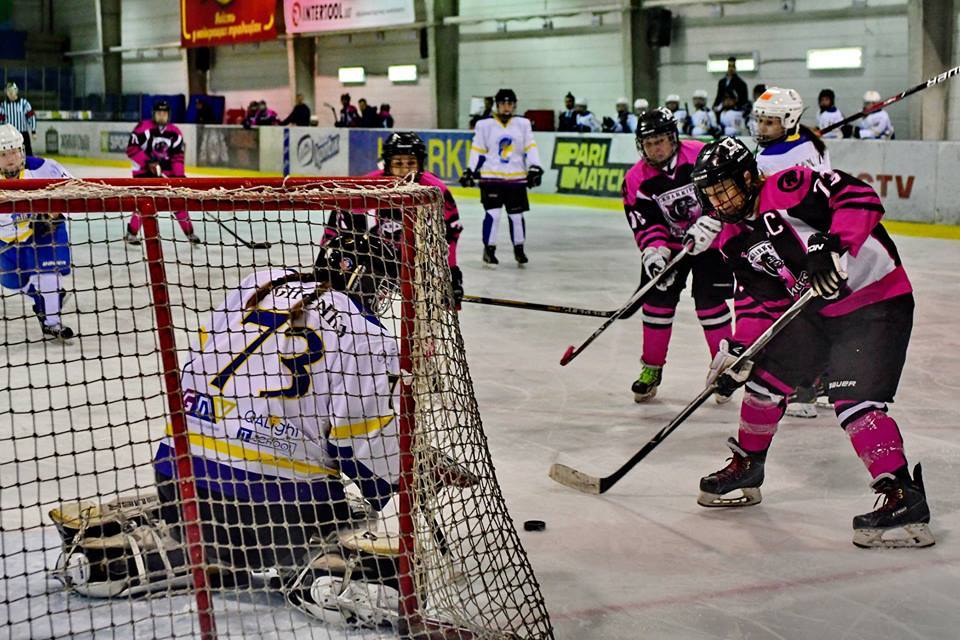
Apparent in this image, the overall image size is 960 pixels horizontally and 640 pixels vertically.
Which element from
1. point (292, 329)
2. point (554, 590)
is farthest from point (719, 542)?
point (292, 329)

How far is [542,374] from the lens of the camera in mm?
5375

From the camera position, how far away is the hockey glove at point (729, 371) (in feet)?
11.1

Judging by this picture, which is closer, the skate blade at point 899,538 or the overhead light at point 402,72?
the skate blade at point 899,538

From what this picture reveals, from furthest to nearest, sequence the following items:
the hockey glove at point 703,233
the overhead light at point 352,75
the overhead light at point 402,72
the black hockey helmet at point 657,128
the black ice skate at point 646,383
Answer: the overhead light at point 352,75
the overhead light at point 402,72
the black ice skate at point 646,383
the black hockey helmet at point 657,128
the hockey glove at point 703,233

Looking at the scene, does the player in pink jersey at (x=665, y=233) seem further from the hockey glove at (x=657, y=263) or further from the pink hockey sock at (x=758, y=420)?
the pink hockey sock at (x=758, y=420)

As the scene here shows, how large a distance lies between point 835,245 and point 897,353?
0.37 meters

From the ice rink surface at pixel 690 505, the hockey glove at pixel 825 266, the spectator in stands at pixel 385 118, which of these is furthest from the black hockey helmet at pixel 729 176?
the spectator in stands at pixel 385 118

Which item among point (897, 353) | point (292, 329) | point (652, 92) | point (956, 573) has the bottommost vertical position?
point (956, 573)

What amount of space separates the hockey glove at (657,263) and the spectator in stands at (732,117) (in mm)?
8966

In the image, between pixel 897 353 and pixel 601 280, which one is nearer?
pixel 897 353

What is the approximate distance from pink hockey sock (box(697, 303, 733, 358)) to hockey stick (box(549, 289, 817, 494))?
129cm

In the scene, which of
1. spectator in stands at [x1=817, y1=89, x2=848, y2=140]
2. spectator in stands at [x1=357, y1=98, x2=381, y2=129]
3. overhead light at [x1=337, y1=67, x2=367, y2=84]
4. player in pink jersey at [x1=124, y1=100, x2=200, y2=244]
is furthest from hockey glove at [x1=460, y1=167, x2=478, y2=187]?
overhead light at [x1=337, y1=67, x2=367, y2=84]

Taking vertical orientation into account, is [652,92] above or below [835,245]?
above

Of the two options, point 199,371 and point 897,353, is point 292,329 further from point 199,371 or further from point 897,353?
point 897,353
